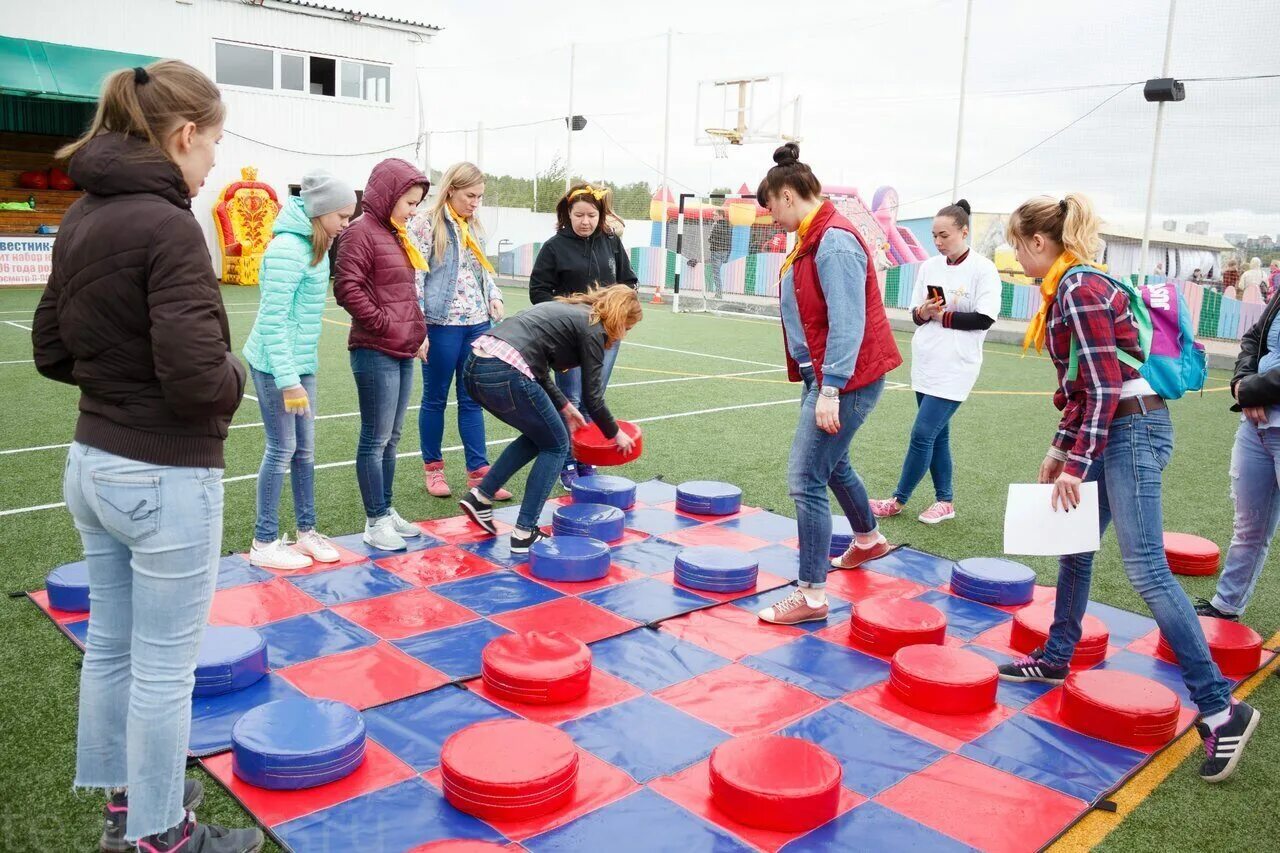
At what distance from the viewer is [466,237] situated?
20.3ft

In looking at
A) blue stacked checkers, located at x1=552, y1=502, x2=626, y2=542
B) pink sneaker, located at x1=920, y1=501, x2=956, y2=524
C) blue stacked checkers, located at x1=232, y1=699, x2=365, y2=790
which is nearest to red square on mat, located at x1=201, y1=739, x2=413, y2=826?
blue stacked checkers, located at x1=232, y1=699, x2=365, y2=790

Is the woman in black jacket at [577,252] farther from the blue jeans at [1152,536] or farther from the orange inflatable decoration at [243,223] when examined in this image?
the orange inflatable decoration at [243,223]

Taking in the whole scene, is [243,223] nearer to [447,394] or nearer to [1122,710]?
[447,394]

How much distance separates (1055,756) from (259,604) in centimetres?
347

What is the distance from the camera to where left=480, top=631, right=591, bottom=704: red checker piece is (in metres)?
3.67

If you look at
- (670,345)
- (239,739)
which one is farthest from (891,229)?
(239,739)

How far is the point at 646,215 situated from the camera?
1807 inches

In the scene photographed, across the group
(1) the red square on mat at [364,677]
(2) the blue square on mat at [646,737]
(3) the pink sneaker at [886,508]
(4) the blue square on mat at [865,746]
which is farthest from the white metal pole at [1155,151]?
(1) the red square on mat at [364,677]

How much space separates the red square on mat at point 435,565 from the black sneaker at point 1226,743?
3.32 metres

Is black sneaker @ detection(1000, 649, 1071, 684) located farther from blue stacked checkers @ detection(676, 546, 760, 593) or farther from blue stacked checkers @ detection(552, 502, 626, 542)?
blue stacked checkers @ detection(552, 502, 626, 542)

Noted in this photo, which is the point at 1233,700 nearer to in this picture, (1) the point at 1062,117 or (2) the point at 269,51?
(1) the point at 1062,117

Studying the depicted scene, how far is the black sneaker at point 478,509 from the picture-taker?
564 cm

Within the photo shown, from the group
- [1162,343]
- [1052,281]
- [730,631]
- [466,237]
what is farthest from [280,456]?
[1162,343]

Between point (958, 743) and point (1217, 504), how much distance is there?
15.4 ft
